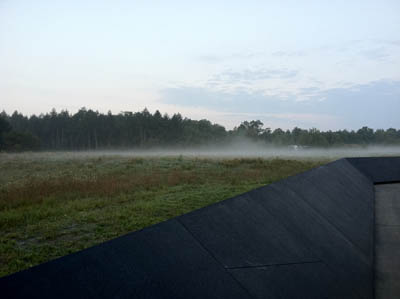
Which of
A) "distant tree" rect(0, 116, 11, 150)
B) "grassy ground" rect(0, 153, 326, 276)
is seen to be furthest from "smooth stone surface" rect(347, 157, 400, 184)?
"distant tree" rect(0, 116, 11, 150)

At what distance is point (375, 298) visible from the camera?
377 cm

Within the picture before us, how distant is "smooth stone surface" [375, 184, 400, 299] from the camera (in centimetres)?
402

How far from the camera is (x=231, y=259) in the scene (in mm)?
3184

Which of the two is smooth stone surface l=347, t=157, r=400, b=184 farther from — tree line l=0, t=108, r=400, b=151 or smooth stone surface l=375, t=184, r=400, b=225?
tree line l=0, t=108, r=400, b=151

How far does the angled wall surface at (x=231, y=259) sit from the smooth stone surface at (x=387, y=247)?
126mm

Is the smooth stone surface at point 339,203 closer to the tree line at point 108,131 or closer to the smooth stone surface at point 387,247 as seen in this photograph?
the smooth stone surface at point 387,247

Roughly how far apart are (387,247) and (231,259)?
344cm

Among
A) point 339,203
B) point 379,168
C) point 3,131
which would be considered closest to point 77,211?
point 339,203

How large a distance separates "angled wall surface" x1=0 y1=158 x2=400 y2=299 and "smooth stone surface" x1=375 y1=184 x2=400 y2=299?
5.0 inches

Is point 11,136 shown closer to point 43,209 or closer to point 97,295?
point 43,209

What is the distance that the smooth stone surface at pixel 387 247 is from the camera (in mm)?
4016

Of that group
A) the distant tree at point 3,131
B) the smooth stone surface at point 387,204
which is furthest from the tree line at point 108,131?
the smooth stone surface at point 387,204

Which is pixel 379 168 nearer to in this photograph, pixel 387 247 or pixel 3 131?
pixel 387 247

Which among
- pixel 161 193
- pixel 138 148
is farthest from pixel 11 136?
pixel 161 193
